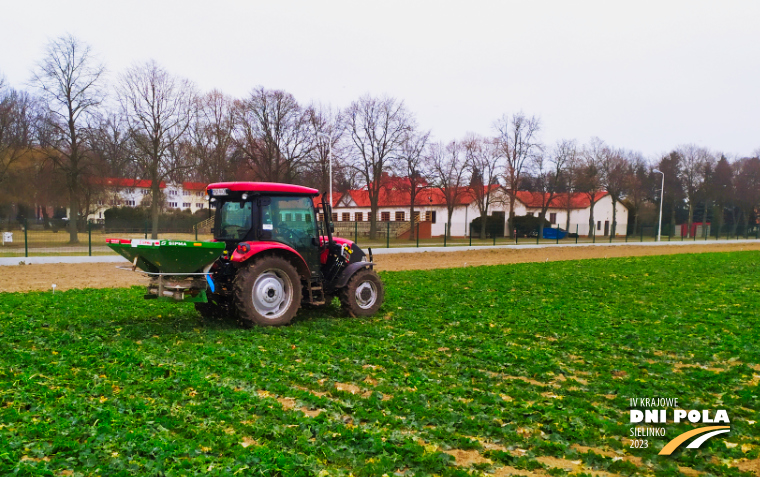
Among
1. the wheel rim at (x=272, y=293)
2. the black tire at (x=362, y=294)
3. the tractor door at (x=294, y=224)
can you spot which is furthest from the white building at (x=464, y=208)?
the wheel rim at (x=272, y=293)

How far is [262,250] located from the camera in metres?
8.36

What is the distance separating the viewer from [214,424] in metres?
4.51

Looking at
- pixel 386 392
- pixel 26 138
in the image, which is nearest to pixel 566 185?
pixel 26 138

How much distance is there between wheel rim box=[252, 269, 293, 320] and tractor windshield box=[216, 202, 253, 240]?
31.3 inches

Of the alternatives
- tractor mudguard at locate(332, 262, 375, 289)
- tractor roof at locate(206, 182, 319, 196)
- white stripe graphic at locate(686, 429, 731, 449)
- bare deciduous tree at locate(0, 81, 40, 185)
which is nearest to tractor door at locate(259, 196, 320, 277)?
tractor roof at locate(206, 182, 319, 196)

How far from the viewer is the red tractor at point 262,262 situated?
791cm

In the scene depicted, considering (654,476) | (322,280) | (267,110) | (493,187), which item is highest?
(267,110)

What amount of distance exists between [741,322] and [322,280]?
7091 mm

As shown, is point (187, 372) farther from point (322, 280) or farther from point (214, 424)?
point (322, 280)

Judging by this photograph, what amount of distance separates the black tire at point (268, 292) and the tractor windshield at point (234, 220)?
712 millimetres

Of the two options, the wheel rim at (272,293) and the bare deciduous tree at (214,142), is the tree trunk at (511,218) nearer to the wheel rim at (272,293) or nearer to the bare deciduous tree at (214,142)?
the bare deciduous tree at (214,142)

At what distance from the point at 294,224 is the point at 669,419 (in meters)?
5.99

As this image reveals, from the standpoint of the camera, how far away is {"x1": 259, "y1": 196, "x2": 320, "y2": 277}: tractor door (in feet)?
28.7

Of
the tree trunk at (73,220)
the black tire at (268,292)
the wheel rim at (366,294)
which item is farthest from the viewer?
the tree trunk at (73,220)
